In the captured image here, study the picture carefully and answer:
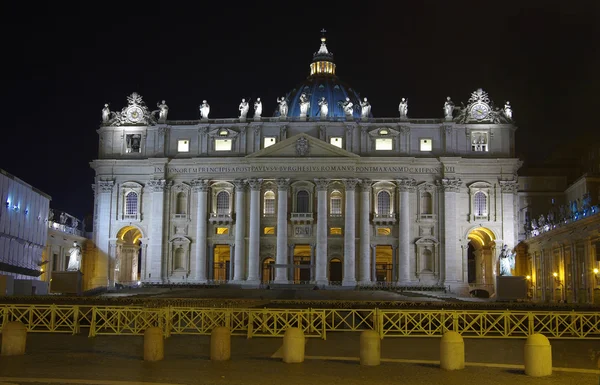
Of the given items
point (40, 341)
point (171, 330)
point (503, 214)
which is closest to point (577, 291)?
point (503, 214)

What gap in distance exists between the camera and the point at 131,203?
94.6 m

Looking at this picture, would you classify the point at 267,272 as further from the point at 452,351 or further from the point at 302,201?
the point at 452,351

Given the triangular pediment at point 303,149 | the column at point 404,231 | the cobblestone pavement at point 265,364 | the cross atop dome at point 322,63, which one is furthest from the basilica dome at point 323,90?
the cobblestone pavement at point 265,364

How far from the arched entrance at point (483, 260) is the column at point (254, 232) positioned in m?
25.1

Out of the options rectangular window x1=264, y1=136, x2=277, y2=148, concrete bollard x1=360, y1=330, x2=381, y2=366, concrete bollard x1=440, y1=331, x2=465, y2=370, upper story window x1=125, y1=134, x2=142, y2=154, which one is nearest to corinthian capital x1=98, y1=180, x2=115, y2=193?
upper story window x1=125, y1=134, x2=142, y2=154

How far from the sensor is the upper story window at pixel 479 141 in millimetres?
92438

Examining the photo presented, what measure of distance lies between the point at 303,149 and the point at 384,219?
495 inches

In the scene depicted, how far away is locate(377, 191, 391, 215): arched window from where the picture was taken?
300ft

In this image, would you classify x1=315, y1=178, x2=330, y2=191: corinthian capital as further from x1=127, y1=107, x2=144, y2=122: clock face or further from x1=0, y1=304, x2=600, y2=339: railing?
x1=0, y1=304, x2=600, y2=339: railing

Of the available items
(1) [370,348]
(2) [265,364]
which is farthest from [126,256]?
(1) [370,348]

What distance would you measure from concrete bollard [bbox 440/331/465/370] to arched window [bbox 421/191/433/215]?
229ft

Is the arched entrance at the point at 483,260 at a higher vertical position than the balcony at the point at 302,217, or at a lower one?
lower

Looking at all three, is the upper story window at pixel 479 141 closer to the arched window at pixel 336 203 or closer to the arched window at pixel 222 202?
the arched window at pixel 336 203

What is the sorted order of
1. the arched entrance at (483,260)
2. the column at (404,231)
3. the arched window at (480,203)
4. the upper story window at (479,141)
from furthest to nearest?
the upper story window at (479,141), the arched window at (480,203), the column at (404,231), the arched entrance at (483,260)
